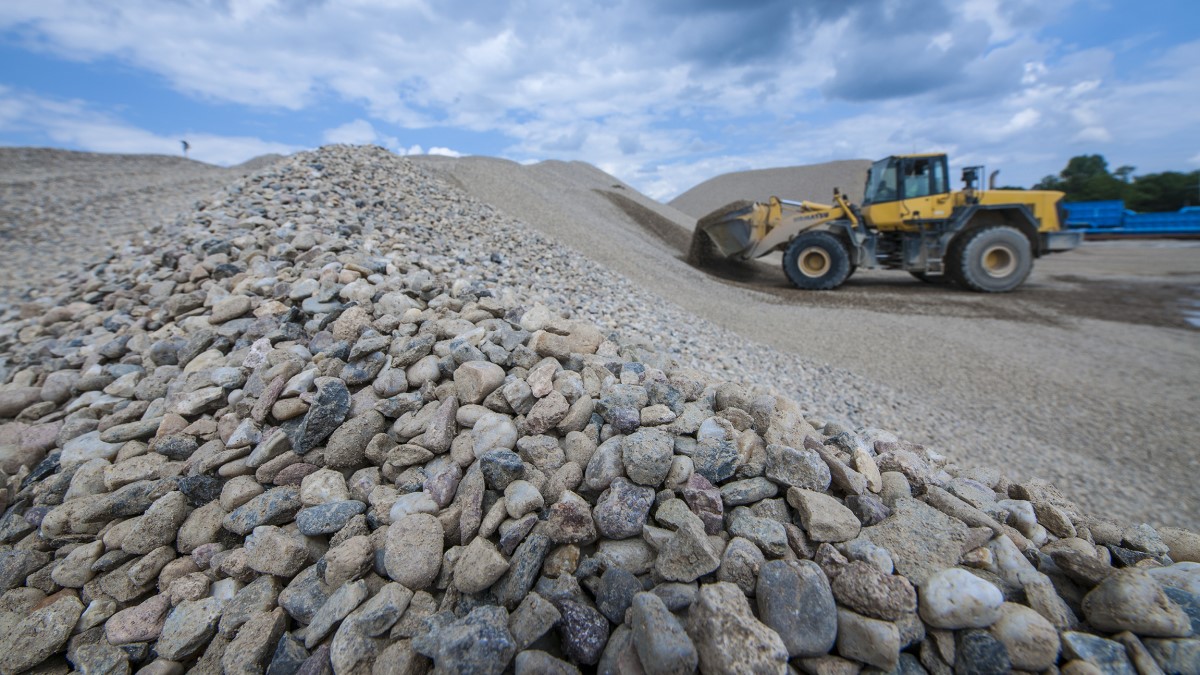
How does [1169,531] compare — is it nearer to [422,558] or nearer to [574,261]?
[422,558]

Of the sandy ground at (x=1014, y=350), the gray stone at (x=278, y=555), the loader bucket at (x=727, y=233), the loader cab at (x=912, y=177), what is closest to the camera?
the gray stone at (x=278, y=555)

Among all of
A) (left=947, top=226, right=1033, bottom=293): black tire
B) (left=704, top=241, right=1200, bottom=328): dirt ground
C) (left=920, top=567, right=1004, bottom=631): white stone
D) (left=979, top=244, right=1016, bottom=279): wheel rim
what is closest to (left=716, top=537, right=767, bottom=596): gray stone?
(left=920, top=567, right=1004, bottom=631): white stone

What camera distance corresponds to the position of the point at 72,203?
8.29 metres

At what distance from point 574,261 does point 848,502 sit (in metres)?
4.57

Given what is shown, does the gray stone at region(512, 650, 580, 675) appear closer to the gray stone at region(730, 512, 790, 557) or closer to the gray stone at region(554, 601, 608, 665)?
the gray stone at region(554, 601, 608, 665)

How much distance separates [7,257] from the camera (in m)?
5.93

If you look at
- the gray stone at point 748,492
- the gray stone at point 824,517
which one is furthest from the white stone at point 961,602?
the gray stone at point 748,492

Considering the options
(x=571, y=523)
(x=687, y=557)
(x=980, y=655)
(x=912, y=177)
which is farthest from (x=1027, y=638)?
(x=912, y=177)

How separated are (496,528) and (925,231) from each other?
944 centimetres

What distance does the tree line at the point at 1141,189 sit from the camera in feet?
68.2

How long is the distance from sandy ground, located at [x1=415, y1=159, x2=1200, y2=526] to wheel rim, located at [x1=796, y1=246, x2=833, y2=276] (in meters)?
0.52

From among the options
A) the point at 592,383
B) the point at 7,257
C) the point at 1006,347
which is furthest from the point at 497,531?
the point at 7,257

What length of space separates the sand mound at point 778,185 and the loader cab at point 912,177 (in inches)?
684

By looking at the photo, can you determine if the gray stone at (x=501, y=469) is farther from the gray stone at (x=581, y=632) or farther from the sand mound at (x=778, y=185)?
the sand mound at (x=778, y=185)
